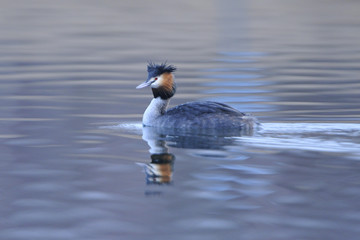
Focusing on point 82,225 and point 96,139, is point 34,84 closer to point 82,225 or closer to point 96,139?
point 96,139

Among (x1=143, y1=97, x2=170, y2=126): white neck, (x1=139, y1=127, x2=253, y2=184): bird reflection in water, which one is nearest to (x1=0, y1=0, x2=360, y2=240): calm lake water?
(x1=139, y1=127, x2=253, y2=184): bird reflection in water

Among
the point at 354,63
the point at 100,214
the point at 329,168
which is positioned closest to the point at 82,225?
the point at 100,214

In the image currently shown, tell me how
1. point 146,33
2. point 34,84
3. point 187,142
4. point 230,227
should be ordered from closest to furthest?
point 230,227, point 187,142, point 34,84, point 146,33

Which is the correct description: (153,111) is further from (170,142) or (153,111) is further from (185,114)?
(170,142)

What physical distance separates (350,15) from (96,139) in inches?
1213

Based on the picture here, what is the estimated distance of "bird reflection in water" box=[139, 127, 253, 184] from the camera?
8688 mm

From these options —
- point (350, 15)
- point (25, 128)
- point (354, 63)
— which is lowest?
point (25, 128)

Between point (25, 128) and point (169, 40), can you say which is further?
point (169, 40)

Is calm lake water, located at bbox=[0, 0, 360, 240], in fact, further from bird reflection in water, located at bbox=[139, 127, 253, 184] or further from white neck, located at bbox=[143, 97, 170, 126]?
white neck, located at bbox=[143, 97, 170, 126]

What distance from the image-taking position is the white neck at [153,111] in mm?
11516

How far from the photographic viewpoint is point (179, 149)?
9828 mm

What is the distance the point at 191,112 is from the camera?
11141mm

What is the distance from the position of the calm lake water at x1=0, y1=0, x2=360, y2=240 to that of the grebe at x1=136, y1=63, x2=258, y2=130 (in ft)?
0.88

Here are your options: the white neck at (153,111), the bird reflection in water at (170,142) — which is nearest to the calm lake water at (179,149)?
the bird reflection in water at (170,142)
